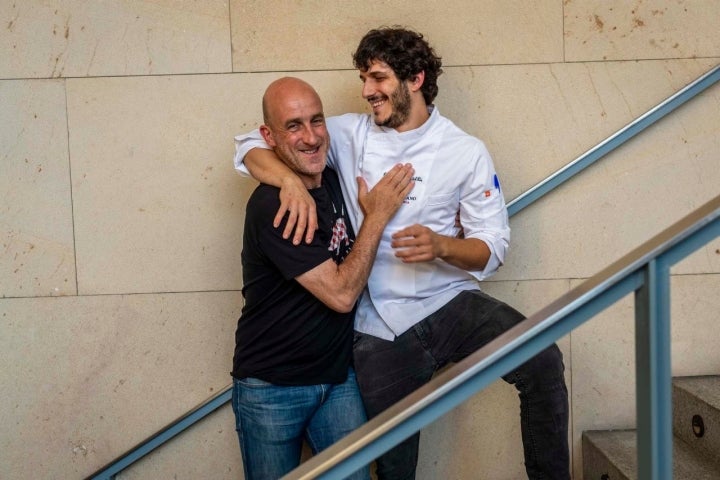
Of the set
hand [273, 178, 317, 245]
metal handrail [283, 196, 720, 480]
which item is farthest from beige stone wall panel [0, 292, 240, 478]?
metal handrail [283, 196, 720, 480]

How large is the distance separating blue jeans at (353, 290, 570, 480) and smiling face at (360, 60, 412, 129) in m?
0.57

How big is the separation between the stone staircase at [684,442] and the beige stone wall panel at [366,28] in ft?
3.98

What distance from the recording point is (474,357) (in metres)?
1.05

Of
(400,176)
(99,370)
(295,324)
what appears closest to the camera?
(295,324)

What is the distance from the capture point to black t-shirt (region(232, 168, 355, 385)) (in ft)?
6.73

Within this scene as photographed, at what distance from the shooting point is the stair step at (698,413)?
7.30ft

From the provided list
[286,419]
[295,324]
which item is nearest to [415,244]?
[295,324]

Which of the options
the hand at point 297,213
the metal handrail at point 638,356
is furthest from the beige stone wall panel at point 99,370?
the metal handrail at point 638,356

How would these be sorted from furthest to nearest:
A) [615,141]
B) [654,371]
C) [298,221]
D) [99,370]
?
[99,370]
[615,141]
[298,221]
[654,371]

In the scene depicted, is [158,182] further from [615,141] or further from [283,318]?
[615,141]

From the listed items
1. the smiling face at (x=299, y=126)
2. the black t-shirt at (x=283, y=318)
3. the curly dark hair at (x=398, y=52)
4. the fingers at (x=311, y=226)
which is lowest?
the black t-shirt at (x=283, y=318)

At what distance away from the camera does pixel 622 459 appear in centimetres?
242

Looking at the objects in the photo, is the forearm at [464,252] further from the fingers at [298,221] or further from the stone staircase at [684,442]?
the stone staircase at [684,442]

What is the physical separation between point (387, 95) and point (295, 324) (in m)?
0.74
